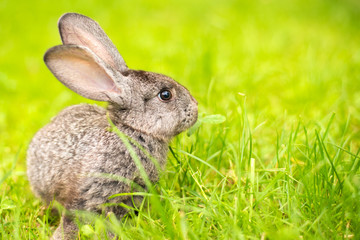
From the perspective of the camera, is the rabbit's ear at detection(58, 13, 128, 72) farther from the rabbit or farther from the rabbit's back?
the rabbit's back

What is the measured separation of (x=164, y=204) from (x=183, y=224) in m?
0.76

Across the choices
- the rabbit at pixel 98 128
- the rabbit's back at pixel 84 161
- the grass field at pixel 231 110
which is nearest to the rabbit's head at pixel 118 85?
the rabbit at pixel 98 128

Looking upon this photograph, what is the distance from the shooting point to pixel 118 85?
3709 mm

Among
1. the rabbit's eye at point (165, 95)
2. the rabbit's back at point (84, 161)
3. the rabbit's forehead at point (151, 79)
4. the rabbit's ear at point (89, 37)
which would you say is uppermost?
the rabbit's ear at point (89, 37)

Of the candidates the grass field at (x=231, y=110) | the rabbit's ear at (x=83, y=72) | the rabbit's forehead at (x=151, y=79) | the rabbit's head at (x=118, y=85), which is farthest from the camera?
the rabbit's forehead at (x=151, y=79)

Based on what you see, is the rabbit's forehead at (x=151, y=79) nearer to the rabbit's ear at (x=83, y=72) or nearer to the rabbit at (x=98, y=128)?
the rabbit at (x=98, y=128)

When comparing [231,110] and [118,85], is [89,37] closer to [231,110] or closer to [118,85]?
[118,85]

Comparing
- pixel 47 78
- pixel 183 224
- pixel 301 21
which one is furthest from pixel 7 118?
pixel 301 21

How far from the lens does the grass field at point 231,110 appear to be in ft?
10.0

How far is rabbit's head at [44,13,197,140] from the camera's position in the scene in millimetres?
3580

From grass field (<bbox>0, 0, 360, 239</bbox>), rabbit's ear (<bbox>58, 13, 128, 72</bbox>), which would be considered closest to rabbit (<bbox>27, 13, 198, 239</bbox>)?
rabbit's ear (<bbox>58, 13, 128, 72</bbox>)

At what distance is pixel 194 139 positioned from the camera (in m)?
4.25

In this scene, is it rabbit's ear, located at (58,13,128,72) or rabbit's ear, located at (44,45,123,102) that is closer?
rabbit's ear, located at (44,45,123,102)

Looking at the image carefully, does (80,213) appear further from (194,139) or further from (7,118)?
(7,118)
